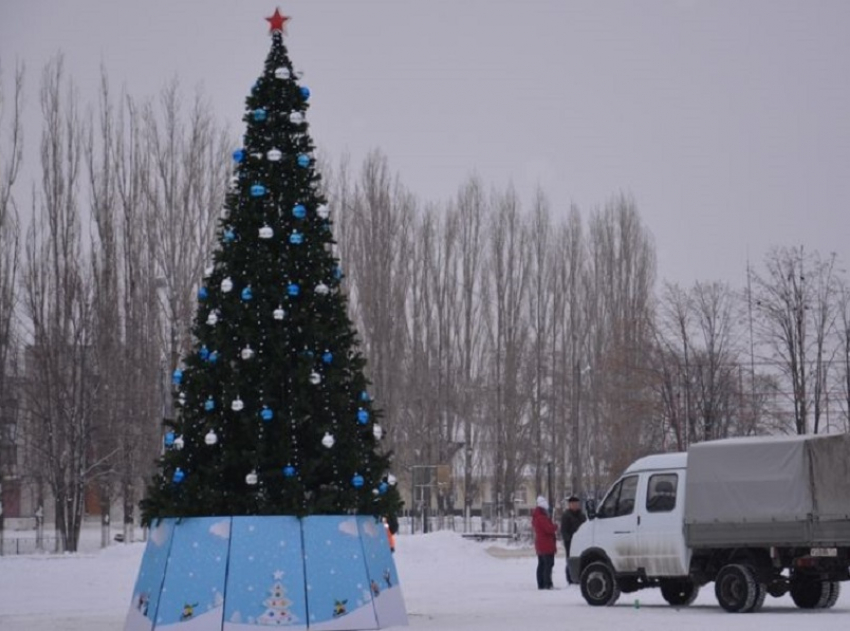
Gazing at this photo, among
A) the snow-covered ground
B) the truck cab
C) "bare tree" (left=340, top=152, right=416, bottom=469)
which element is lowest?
the snow-covered ground

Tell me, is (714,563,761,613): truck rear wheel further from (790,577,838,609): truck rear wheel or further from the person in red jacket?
the person in red jacket

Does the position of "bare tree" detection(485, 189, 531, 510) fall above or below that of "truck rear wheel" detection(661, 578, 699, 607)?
above

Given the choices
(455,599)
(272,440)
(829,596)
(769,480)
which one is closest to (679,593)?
(829,596)

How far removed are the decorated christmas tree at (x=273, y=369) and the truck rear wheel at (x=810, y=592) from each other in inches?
293

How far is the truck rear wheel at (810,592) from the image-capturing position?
2309 cm

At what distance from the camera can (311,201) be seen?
18.9 m

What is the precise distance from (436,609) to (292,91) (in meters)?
8.49

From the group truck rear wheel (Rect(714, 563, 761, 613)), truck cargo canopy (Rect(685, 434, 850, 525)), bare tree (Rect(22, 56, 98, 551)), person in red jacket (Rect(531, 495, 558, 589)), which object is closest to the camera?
truck rear wheel (Rect(714, 563, 761, 613))

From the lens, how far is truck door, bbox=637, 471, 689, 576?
23688 mm

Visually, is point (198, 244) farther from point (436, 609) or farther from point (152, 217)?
point (436, 609)

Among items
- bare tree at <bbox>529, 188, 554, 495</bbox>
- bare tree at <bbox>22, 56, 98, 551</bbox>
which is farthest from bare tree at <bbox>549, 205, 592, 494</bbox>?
bare tree at <bbox>22, 56, 98, 551</bbox>

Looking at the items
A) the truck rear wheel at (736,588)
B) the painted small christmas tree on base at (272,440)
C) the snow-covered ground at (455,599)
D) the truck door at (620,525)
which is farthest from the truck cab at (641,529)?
the painted small christmas tree on base at (272,440)

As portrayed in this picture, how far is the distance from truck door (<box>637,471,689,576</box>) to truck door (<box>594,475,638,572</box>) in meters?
0.15

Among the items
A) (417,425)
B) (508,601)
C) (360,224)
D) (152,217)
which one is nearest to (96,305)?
(152,217)
